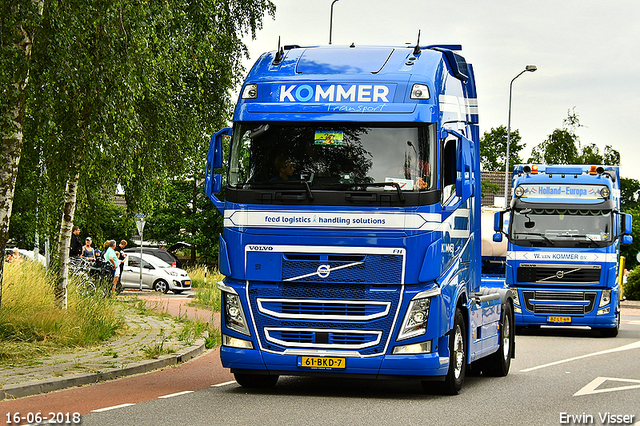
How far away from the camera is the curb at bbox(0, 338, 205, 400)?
1027 cm

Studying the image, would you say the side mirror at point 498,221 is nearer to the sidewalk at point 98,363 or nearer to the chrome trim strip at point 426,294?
the sidewalk at point 98,363

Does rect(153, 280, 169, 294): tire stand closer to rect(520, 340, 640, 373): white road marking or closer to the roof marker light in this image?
rect(520, 340, 640, 373): white road marking

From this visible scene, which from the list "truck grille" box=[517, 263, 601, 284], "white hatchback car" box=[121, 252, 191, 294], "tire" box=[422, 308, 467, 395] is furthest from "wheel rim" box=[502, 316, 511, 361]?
"white hatchback car" box=[121, 252, 191, 294]

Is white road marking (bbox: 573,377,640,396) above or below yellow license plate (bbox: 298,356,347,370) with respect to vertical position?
below

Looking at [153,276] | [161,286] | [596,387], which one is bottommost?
[161,286]

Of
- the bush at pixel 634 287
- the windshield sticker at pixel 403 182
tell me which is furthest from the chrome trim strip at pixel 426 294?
the bush at pixel 634 287

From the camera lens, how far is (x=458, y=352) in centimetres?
1102

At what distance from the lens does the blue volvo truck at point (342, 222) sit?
1003cm

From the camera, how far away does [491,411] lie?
9.93 metres

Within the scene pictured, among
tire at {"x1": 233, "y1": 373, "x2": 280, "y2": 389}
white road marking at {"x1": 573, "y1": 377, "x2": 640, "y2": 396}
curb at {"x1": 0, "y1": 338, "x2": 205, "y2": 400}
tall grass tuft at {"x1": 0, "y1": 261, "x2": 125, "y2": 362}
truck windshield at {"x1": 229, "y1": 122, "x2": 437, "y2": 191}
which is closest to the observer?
truck windshield at {"x1": 229, "y1": 122, "x2": 437, "y2": 191}

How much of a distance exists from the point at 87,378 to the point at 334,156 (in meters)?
4.02

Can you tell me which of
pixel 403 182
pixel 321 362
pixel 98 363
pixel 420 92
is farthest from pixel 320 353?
pixel 98 363

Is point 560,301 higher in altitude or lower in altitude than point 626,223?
lower

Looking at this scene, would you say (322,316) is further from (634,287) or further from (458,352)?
(634,287)
